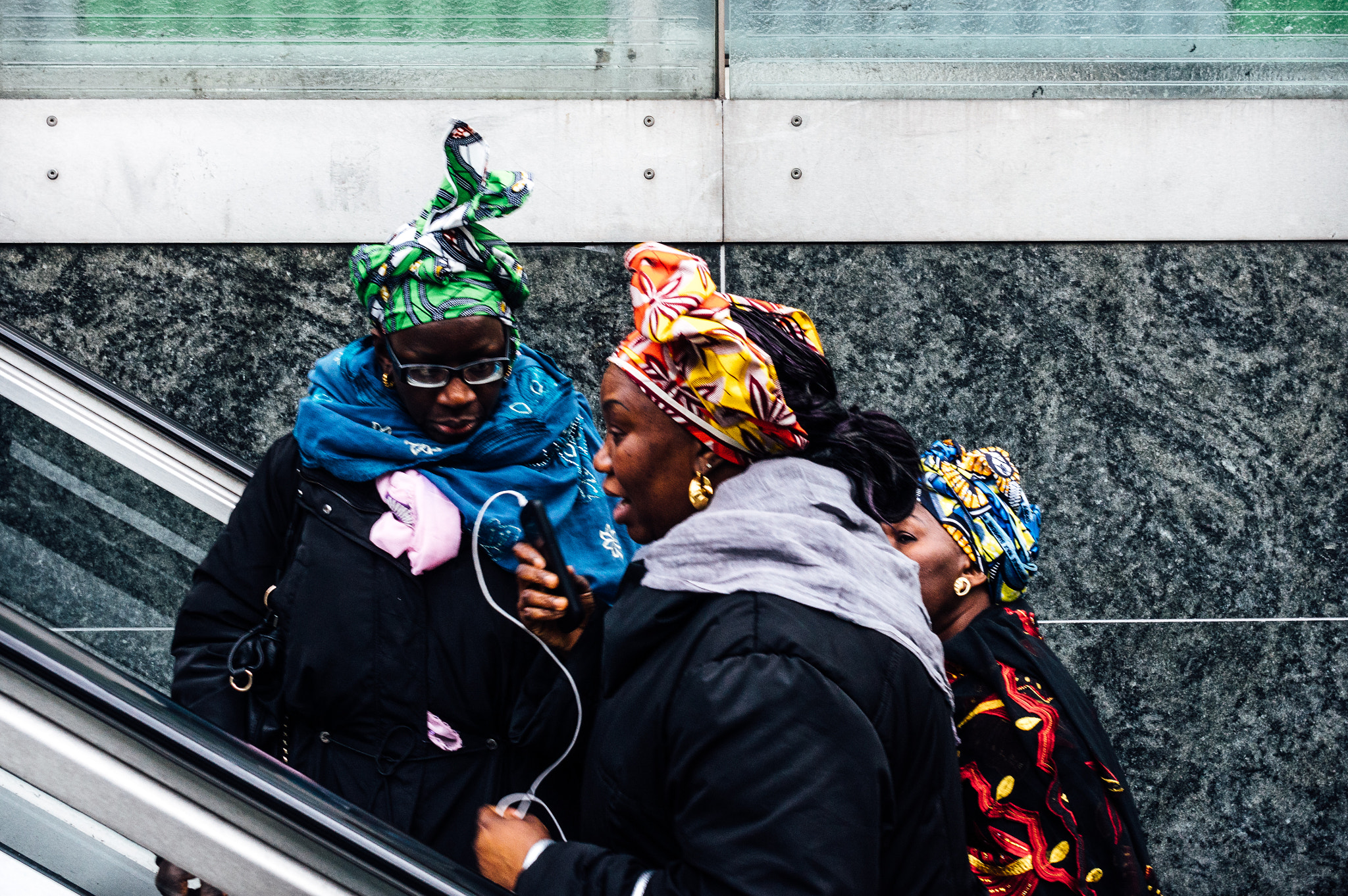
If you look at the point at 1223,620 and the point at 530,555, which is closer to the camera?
the point at 530,555

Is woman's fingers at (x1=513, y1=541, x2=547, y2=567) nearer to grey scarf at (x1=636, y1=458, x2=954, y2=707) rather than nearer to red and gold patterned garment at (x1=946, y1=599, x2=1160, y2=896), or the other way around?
grey scarf at (x1=636, y1=458, x2=954, y2=707)

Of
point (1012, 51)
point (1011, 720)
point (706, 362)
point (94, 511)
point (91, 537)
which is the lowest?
point (91, 537)

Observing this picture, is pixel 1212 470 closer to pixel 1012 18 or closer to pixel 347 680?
pixel 1012 18

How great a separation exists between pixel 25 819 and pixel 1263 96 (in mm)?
4394

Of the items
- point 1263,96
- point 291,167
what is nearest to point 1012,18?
point 1263,96

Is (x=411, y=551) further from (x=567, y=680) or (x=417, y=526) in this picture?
(x=567, y=680)

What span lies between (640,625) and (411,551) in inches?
30.2

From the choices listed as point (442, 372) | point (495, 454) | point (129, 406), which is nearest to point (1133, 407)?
point (495, 454)

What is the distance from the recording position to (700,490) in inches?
60.1

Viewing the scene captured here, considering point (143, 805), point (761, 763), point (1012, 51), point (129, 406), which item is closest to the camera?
point (143, 805)

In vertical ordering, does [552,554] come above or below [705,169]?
below

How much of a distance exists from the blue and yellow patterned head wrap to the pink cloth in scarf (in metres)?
0.93

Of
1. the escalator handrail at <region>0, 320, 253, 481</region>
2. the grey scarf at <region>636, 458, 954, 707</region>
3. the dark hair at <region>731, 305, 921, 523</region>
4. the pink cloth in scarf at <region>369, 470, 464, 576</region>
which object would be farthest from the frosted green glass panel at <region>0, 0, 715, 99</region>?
the grey scarf at <region>636, 458, 954, 707</region>

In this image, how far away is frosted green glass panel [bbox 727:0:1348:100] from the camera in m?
3.81
